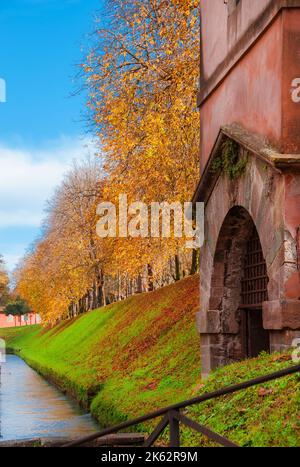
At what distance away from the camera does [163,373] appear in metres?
16.5

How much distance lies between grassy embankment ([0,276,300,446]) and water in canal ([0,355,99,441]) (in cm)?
44

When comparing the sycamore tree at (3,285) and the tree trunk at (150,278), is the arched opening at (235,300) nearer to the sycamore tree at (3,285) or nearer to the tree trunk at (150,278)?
the tree trunk at (150,278)

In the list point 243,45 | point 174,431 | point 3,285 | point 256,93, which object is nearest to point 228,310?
point 256,93

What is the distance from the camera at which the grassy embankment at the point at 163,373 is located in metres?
7.47

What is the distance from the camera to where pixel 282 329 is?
947 cm

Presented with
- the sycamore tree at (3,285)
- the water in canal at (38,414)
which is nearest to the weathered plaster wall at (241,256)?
the water in canal at (38,414)

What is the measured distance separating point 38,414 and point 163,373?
5.56 meters

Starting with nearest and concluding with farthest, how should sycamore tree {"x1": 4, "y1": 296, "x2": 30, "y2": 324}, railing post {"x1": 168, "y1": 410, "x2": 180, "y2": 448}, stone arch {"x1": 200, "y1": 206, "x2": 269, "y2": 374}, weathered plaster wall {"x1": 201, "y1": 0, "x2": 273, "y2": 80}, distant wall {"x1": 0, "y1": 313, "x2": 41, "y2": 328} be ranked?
railing post {"x1": 168, "y1": 410, "x2": 180, "y2": 448}
weathered plaster wall {"x1": 201, "y1": 0, "x2": 273, "y2": 80}
stone arch {"x1": 200, "y1": 206, "x2": 269, "y2": 374}
sycamore tree {"x1": 4, "y1": 296, "x2": 30, "y2": 324}
distant wall {"x1": 0, "y1": 313, "x2": 41, "y2": 328}

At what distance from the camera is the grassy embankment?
747cm

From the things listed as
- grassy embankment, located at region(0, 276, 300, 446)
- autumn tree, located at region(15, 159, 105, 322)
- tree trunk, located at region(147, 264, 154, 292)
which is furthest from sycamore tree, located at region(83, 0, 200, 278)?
autumn tree, located at region(15, 159, 105, 322)

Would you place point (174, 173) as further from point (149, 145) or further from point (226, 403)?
point (226, 403)

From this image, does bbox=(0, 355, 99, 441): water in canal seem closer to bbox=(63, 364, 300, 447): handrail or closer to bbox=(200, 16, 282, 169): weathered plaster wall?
bbox=(200, 16, 282, 169): weathered plaster wall

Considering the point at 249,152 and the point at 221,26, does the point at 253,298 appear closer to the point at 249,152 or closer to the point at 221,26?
the point at 249,152

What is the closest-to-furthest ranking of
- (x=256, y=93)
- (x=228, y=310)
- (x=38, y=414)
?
(x=256, y=93), (x=228, y=310), (x=38, y=414)
